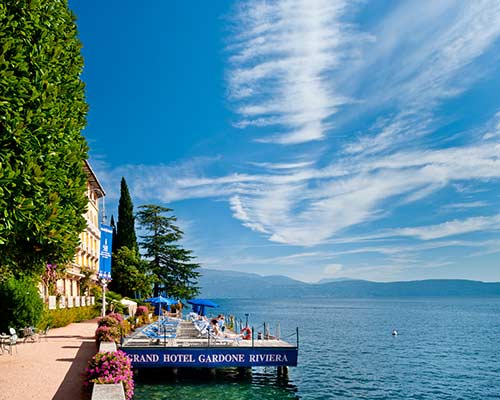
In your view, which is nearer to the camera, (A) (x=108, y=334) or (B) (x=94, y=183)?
(A) (x=108, y=334)

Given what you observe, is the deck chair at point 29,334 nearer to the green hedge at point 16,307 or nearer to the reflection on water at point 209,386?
the green hedge at point 16,307

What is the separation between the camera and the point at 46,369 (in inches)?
690

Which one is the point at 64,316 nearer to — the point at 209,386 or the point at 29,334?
the point at 29,334

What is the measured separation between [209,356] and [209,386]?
1.78 m

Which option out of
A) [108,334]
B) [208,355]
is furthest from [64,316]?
[208,355]

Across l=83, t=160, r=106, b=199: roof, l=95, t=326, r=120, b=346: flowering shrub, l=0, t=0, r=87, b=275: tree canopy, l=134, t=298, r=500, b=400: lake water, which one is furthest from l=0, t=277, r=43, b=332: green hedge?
l=83, t=160, r=106, b=199: roof

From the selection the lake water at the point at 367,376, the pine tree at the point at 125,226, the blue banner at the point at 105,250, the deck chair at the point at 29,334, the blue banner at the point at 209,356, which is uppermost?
the pine tree at the point at 125,226

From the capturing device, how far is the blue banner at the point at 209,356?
71.8 feet

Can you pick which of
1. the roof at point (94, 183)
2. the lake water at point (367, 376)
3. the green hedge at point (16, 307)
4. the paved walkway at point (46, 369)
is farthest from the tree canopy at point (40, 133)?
the roof at point (94, 183)

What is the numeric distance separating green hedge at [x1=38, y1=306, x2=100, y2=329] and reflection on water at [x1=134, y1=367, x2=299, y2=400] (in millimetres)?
8262

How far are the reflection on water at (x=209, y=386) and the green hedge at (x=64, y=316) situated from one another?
8262 mm

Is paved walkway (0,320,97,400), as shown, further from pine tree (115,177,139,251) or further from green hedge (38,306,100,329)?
pine tree (115,177,139,251)

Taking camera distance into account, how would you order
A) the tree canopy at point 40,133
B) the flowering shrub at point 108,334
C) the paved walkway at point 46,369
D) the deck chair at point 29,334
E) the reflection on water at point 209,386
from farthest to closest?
the deck chair at point 29,334 → the flowering shrub at point 108,334 → the reflection on water at point 209,386 → the paved walkway at point 46,369 → the tree canopy at point 40,133

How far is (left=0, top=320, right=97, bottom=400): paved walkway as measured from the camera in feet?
46.8
